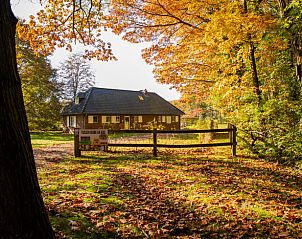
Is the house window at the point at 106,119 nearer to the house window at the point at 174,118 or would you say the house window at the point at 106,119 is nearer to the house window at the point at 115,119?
the house window at the point at 115,119

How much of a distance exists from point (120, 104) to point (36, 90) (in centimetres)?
1179

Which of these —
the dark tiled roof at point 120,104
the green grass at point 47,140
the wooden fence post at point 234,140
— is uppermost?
the dark tiled roof at point 120,104

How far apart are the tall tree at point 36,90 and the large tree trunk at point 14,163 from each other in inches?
1208

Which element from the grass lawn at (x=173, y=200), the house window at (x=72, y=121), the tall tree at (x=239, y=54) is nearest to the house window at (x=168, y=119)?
the house window at (x=72, y=121)

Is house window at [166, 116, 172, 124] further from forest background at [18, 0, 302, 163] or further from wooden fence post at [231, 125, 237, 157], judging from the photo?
wooden fence post at [231, 125, 237, 157]

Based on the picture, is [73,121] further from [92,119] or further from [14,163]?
[14,163]

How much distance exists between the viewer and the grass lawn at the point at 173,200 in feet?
13.4

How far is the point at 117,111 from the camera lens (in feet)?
124

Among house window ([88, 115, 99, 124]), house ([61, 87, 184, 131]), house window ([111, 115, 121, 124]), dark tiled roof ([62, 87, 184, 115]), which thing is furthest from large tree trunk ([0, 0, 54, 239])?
house window ([111, 115, 121, 124])

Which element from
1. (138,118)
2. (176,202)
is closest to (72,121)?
(138,118)

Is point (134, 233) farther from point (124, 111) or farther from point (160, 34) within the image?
point (124, 111)

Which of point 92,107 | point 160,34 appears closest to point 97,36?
point 160,34

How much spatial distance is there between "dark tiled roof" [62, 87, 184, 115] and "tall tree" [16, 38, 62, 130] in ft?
9.48

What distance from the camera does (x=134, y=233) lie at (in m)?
3.92
